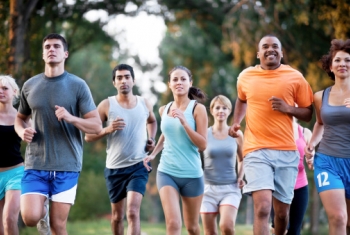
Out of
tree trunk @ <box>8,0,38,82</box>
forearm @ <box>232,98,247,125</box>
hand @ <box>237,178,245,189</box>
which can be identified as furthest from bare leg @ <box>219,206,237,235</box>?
tree trunk @ <box>8,0,38,82</box>

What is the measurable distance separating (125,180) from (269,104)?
2.51m

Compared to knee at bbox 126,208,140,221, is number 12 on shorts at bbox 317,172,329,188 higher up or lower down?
higher up

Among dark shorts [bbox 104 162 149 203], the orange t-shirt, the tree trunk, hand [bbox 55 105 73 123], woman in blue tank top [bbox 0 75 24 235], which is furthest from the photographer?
the tree trunk

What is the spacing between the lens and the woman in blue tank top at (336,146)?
24.0ft

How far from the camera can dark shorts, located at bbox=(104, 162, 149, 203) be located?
9141 mm

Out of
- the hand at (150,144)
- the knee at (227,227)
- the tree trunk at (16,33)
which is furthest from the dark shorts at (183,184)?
the tree trunk at (16,33)

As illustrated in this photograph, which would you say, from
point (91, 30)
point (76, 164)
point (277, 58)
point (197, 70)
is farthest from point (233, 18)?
point (76, 164)

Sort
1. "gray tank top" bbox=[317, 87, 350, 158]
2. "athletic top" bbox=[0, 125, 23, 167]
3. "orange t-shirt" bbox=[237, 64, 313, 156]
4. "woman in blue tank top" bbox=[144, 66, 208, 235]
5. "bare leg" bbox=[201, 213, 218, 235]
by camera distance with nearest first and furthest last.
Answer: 1. "gray tank top" bbox=[317, 87, 350, 158]
2. "orange t-shirt" bbox=[237, 64, 313, 156]
3. "woman in blue tank top" bbox=[144, 66, 208, 235]
4. "athletic top" bbox=[0, 125, 23, 167]
5. "bare leg" bbox=[201, 213, 218, 235]

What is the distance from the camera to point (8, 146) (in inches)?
333

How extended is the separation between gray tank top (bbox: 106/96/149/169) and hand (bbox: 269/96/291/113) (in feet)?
7.77

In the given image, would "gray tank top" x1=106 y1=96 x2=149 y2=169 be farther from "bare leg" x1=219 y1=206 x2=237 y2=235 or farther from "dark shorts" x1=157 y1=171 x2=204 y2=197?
"bare leg" x1=219 y1=206 x2=237 y2=235

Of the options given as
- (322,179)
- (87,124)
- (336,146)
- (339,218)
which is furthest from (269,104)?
(87,124)

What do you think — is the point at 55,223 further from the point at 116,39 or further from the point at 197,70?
the point at 197,70

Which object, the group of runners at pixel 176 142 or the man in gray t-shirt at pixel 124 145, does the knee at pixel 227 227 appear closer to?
the group of runners at pixel 176 142
